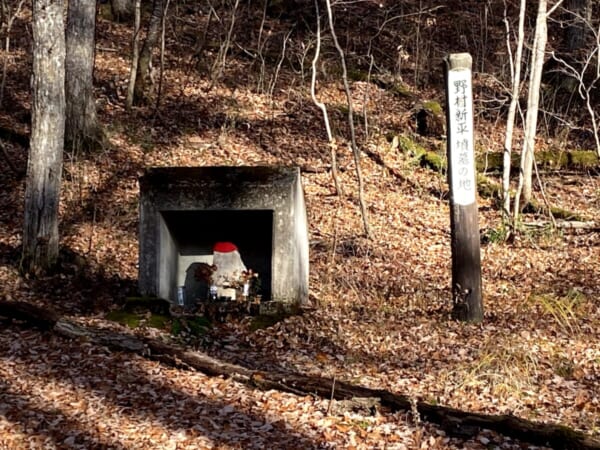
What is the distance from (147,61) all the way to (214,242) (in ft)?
24.5

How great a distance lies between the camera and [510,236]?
11.8 metres

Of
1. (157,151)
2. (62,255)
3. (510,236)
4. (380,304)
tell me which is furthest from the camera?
(157,151)

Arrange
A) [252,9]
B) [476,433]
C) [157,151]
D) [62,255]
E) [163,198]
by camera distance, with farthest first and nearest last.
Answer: [252,9], [157,151], [62,255], [163,198], [476,433]

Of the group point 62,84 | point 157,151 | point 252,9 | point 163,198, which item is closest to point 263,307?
point 163,198

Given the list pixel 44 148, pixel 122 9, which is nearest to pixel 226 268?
pixel 44 148

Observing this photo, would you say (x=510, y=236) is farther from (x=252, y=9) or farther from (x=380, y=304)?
(x=252, y=9)

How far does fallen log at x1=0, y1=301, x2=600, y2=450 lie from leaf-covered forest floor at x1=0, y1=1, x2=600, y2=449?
9 centimetres

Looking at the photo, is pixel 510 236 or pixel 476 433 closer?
pixel 476 433

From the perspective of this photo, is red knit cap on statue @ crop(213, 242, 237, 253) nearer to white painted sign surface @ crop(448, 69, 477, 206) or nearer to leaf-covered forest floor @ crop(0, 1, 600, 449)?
leaf-covered forest floor @ crop(0, 1, 600, 449)

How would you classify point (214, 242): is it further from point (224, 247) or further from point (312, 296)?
point (312, 296)

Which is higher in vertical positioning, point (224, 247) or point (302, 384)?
point (224, 247)

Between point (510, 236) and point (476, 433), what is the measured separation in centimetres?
708

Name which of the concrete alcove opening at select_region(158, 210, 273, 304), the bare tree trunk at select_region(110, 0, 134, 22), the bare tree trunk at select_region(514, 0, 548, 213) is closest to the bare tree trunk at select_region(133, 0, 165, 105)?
the bare tree trunk at select_region(110, 0, 134, 22)

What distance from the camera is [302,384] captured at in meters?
5.86
